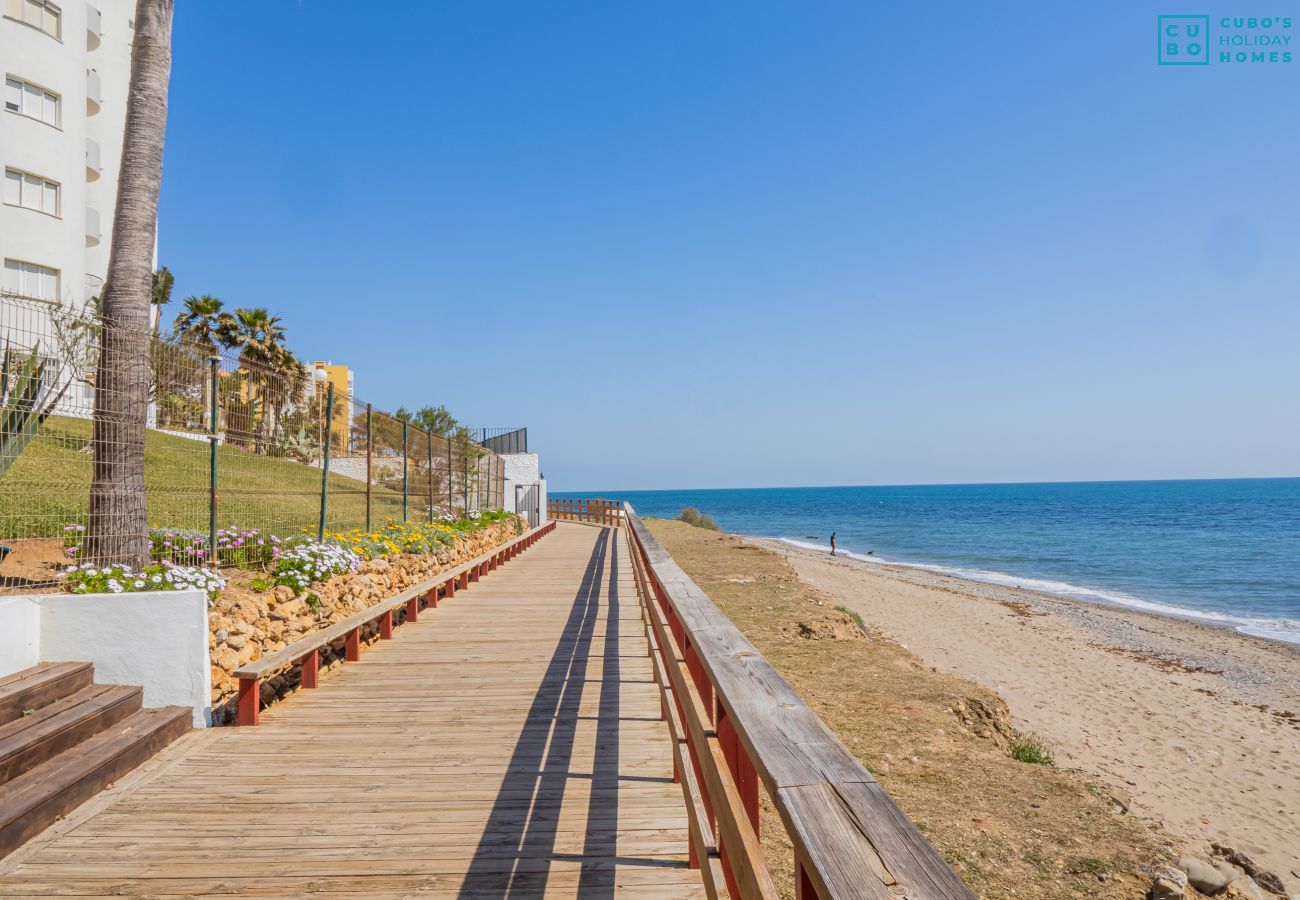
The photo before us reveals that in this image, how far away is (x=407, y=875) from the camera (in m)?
3.50

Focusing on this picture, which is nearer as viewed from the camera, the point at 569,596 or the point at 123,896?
the point at 123,896

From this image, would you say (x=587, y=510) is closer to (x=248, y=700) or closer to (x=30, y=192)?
(x=30, y=192)

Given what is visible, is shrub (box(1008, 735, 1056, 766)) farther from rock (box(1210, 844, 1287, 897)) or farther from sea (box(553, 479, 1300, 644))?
sea (box(553, 479, 1300, 644))

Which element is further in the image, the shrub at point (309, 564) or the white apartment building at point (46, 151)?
the white apartment building at point (46, 151)

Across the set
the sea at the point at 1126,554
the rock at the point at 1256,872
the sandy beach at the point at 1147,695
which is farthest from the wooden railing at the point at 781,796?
the sea at the point at 1126,554

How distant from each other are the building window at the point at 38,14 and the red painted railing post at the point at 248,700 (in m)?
26.0

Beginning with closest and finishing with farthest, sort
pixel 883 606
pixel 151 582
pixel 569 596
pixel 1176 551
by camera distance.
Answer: pixel 151 582 → pixel 569 596 → pixel 883 606 → pixel 1176 551

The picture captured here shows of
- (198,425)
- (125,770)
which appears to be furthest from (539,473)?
(125,770)

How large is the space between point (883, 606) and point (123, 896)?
2116 centimetres

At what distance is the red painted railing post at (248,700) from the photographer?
5672mm

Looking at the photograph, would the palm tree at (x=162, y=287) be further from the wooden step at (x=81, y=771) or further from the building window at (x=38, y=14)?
the wooden step at (x=81, y=771)

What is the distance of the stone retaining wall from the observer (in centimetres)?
621

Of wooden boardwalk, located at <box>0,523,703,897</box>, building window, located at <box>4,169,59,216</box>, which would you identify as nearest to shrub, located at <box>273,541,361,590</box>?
wooden boardwalk, located at <box>0,523,703,897</box>

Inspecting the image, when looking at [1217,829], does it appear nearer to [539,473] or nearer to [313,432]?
[313,432]
